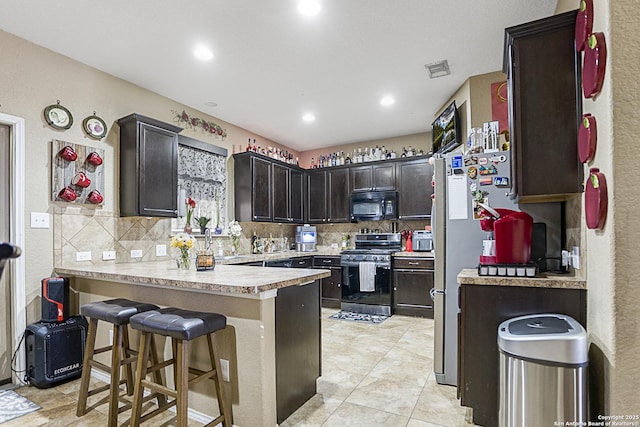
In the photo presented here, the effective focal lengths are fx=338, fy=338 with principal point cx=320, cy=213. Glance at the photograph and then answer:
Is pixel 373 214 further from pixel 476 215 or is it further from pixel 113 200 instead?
pixel 113 200

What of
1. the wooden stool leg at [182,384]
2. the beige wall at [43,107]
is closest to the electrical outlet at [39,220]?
the beige wall at [43,107]

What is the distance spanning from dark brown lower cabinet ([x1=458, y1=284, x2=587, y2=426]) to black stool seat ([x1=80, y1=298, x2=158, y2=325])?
2.08 m

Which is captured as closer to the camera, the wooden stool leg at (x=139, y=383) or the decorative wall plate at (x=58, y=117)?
the wooden stool leg at (x=139, y=383)

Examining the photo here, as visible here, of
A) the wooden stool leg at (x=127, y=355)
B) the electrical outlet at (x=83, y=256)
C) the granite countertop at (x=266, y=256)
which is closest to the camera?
the wooden stool leg at (x=127, y=355)

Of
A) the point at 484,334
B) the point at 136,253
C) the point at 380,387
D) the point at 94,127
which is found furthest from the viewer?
the point at 136,253

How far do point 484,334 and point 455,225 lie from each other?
875 mm

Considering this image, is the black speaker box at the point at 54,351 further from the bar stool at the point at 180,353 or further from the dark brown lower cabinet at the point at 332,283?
the dark brown lower cabinet at the point at 332,283

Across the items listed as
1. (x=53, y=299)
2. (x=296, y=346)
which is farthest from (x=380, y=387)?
(x=53, y=299)

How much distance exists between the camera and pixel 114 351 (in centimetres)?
213

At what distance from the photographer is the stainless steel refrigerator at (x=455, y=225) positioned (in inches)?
97.9

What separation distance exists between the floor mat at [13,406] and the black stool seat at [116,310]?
80 centimetres

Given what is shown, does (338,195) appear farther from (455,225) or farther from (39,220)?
(39,220)

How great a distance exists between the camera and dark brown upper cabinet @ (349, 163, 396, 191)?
551 cm

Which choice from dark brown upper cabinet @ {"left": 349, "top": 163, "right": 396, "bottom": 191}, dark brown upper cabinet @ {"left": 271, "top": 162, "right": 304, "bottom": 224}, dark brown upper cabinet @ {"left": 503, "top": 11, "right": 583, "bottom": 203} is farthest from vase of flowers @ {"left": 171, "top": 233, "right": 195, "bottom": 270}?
dark brown upper cabinet @ {"left": 349, "top": 163, "right": 396, "bottom": 191}
